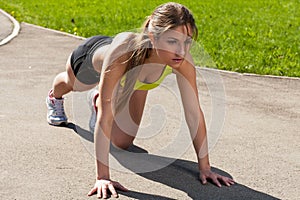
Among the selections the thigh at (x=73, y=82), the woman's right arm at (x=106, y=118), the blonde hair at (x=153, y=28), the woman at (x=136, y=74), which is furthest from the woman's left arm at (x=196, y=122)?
the thigh at (x=73, y=82)

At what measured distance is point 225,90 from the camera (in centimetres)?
645

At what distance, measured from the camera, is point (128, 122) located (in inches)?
184

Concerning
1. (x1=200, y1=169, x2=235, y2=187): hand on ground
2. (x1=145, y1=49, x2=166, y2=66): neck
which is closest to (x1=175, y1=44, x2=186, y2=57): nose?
(x1=145, y1=49, x2=166, y2=66): neck

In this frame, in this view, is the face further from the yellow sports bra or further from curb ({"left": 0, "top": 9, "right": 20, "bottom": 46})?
curb ({"left": 0, "top": 9, "right": 20, "bottom": 46})

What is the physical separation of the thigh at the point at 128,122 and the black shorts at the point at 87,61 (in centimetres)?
31

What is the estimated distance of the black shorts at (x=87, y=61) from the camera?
15.0 ft

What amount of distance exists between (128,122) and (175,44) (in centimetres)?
116

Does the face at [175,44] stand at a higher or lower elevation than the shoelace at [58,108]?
higher

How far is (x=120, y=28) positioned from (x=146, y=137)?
18.9ft

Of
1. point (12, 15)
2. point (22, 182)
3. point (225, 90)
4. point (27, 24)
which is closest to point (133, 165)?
point (22, 182)

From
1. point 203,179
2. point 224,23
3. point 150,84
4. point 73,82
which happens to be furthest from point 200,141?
point 224,23

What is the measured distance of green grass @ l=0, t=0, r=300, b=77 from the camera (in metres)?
8.00

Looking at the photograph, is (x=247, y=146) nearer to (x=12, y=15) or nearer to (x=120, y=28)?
(x=120, y=28)

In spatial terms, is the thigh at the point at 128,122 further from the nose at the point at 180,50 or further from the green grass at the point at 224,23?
the green grass at the point at 224,23
